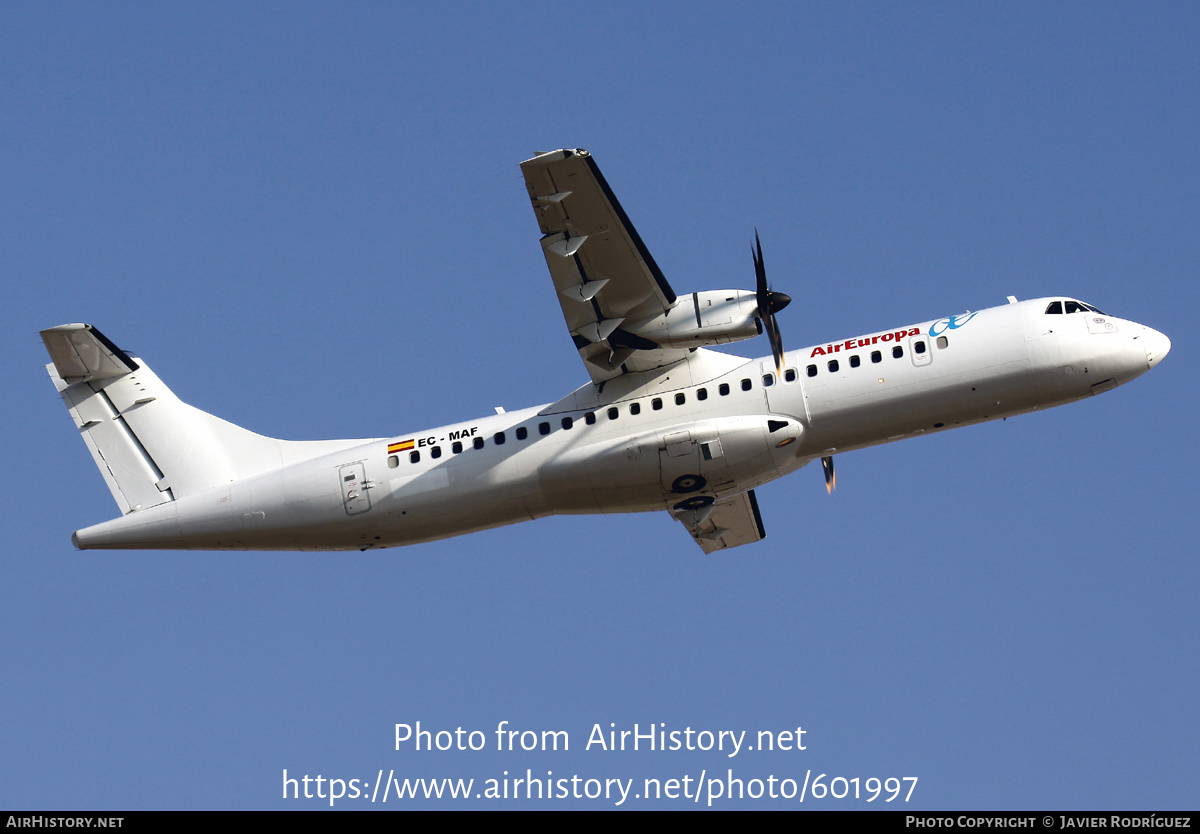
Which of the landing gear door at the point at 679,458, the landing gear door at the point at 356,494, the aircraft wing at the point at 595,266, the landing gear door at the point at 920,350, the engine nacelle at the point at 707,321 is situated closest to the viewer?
the aircraft wing at the point at 595,266

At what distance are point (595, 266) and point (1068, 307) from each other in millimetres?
8346

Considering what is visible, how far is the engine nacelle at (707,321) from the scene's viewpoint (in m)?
21.9

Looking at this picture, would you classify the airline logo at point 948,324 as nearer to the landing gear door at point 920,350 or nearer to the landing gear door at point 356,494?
the landing gear door at point 920,350

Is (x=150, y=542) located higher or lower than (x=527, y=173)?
lower

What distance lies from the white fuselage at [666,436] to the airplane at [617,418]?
0.11 ft

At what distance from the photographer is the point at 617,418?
23094 mm

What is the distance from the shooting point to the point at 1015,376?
22156 millimetres

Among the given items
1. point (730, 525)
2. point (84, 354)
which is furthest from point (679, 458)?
point (84, 354)

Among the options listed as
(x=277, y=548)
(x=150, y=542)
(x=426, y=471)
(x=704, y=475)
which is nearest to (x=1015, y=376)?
(x=704, y=475)

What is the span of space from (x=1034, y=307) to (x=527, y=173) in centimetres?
925

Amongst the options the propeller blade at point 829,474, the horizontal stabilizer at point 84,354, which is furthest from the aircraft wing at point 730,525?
the horizontal stabilizer at point 84,354

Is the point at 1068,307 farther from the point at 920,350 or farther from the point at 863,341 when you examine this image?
the point at 863,341
